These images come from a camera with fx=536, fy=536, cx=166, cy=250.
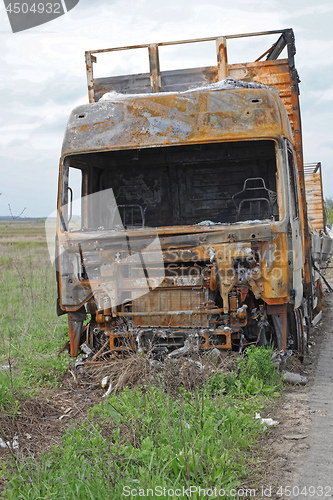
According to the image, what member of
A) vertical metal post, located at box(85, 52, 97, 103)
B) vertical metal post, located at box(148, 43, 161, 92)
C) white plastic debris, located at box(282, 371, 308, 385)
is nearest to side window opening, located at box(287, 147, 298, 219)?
white plastic debris, located at box(282, 371, 308, 385)

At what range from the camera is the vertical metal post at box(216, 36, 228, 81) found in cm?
668

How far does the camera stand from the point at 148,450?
11.5 feet

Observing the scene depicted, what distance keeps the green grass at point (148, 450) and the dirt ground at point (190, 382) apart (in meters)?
0.14

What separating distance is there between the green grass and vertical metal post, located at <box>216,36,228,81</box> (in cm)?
394

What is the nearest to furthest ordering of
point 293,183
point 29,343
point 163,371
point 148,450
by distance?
point 148,450, point 163,371, point 293,183, point 29,343

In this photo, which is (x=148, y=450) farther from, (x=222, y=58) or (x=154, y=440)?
(x=222, y=58)

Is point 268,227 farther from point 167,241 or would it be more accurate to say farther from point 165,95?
point 165,95

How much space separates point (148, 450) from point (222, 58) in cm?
496

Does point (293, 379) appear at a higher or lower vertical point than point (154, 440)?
lower

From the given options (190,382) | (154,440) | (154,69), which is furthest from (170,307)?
(154,69)

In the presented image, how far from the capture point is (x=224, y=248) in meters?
5.25

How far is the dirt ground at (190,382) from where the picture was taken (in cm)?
345

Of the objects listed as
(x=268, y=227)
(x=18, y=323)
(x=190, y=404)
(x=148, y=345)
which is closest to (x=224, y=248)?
(x=268, y=227)

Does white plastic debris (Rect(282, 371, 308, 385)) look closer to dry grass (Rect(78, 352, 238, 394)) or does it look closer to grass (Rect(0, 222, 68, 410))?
dry grass (Rect(78, 352, 238, 394))
